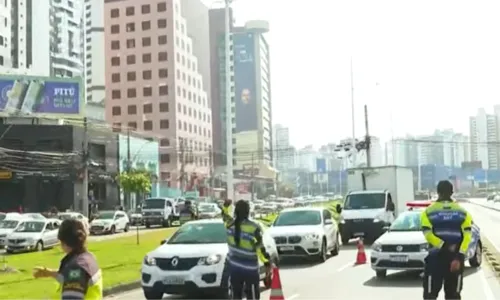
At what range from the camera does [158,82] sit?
373 ft

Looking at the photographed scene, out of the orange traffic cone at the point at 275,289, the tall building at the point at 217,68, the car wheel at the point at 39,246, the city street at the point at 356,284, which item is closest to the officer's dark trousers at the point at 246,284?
the orange traffic cone at the point at 275,289

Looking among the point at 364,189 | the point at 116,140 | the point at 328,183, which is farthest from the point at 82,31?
the point at 364,189

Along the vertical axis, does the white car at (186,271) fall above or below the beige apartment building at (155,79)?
below

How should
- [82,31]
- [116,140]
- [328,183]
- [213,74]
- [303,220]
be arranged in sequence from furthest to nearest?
[213,74] < [82,31] < [328,183] < [116,140] < [303,220]

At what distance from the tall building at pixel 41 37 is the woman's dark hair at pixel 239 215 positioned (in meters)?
92.2

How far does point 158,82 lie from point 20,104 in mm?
56571

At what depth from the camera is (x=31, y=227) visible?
31969mm

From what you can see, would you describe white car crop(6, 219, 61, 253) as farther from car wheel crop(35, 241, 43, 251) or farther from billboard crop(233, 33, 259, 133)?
billboard crop(233, 33, 259, 133)

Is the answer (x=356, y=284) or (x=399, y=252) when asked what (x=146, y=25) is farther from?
(x=356, y=284)

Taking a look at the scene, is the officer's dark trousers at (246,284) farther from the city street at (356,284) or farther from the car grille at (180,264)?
the city street at (356,284)

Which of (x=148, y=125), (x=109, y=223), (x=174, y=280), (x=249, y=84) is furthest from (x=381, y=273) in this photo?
(x=249, y=84)

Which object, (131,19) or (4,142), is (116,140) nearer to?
(4,142)

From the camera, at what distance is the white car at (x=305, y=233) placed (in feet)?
62.3

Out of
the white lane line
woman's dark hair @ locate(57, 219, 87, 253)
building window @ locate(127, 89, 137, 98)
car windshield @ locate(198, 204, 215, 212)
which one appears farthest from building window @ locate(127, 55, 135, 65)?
woman's dark hair @ locate(57, 219, 87, 253)
